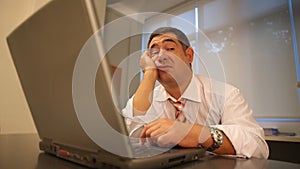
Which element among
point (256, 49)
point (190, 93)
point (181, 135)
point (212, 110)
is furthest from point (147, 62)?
point (256, 49)

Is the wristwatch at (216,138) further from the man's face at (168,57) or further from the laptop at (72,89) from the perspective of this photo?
the man's face at (168,57)

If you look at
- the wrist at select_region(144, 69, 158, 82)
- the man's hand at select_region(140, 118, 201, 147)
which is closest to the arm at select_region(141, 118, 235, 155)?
the man's hand at select_region(140, 118, 201, 147)

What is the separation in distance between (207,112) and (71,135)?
672 millimetres

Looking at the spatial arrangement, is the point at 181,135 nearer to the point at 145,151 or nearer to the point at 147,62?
the point at 145,151

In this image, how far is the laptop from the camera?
0.30 metres

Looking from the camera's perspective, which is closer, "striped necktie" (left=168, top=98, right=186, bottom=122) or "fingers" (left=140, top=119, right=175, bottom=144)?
"fingers" (left=140, top=119, right=175, bottom=144)

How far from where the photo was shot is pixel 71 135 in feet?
1.35

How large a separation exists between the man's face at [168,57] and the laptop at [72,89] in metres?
0.50

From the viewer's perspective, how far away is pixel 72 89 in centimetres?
36

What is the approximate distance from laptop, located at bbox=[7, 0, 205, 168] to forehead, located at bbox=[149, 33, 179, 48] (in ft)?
1.96

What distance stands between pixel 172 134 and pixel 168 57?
48 centimetres

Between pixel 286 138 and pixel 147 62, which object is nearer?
pixel 147 62

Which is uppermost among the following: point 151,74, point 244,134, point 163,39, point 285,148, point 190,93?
point 163,39

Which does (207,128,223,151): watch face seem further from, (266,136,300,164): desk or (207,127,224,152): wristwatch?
(266,136,300,164): desk
